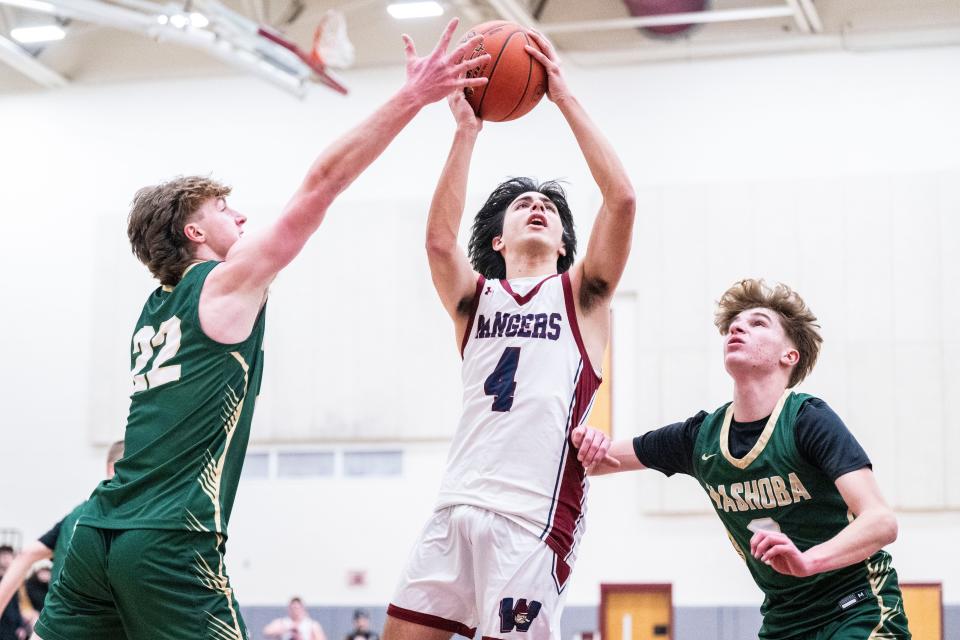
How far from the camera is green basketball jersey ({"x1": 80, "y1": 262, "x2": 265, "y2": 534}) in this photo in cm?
336

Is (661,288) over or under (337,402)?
over

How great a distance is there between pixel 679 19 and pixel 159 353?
1091 cm

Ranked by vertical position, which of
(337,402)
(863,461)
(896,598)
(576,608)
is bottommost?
(576,608)

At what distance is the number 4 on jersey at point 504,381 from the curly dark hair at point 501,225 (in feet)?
2.55

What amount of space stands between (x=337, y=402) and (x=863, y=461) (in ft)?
35.9

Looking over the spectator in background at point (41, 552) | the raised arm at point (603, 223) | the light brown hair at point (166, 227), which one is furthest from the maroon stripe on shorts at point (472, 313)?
the spectator in background at point (41, 552)

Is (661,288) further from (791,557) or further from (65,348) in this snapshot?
(791,557)

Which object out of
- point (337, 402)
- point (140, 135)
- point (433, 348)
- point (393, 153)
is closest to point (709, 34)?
point (393, 153)

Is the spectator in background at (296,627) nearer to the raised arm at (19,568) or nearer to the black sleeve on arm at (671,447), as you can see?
the raised arm at (19,568)

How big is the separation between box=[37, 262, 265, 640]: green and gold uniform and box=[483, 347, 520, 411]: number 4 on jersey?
88 centimetres

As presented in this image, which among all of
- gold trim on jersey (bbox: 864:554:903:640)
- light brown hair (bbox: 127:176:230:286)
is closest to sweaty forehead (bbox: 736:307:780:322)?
gold trim on jersey (bbox: 864:554:903:640)

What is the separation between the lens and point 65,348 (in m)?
15.0

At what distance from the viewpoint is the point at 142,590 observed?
3.23m

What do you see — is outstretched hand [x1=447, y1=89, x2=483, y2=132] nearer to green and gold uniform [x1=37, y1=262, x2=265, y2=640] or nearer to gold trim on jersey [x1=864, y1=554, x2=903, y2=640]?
green and gold uniform [x1=37, y1=262, x2=265, y2=640]
